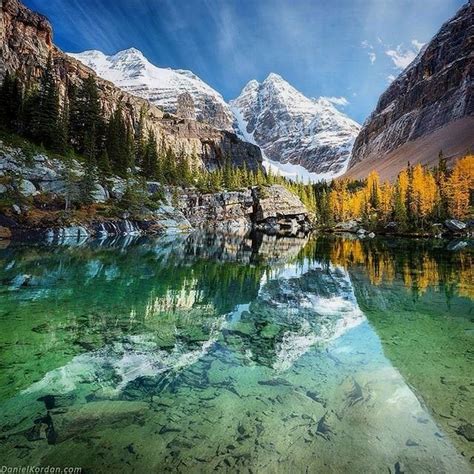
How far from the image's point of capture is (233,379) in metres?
8.89

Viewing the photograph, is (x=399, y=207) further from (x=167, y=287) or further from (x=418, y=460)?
(x=418, y=460)

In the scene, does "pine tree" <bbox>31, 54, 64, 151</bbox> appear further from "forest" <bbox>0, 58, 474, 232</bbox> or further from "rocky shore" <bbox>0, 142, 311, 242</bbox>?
"rocky shore" <bbox>0, 142, 311, 242</bbox>

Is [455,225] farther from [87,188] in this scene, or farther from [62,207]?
[62,207]

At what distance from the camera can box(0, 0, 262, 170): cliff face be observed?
9719 cm

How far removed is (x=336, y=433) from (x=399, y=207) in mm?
82627

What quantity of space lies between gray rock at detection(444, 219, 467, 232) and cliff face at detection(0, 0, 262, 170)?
350 ft

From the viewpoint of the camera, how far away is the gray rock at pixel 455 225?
236 feet

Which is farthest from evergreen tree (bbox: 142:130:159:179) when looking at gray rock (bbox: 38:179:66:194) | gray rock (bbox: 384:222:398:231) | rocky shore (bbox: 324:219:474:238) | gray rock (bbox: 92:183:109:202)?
gray rock (bbox: 384:222:398:231)

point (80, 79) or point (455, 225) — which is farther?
point (80, 79)

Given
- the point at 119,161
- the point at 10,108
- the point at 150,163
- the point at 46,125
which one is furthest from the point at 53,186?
the point at 150,163

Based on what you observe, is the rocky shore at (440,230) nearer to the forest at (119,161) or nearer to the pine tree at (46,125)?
the forest at (119,161)

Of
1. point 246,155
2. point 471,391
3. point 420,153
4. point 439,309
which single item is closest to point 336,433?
point 471,391

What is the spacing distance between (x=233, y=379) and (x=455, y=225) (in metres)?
80.2

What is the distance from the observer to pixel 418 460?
5.97 meters
